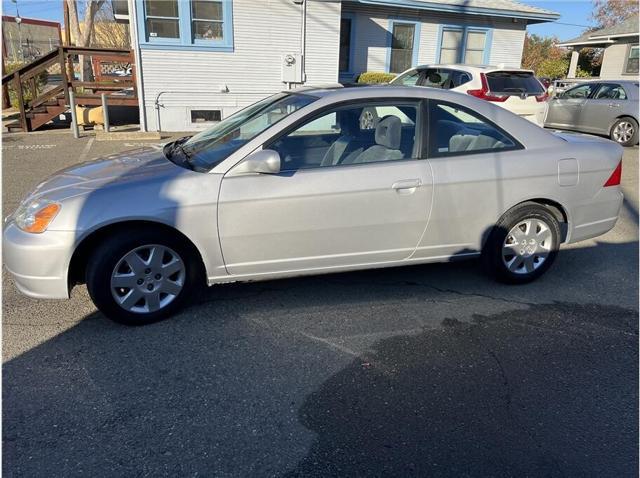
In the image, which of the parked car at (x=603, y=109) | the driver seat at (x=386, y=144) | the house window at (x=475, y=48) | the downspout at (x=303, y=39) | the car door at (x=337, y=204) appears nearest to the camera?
the car door at (x=337, y=204)

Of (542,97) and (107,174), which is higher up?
(542,97)

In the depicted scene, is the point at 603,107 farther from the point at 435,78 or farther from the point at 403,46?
the point at 403,46

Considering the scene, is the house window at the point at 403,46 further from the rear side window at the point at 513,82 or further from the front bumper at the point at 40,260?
the front bumper at the point at 40,260

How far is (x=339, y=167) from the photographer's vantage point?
3.51 metres

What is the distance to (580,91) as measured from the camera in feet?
43.2

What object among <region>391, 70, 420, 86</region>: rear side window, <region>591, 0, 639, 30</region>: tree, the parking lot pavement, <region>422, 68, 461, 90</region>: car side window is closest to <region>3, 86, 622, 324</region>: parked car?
the parking lot pavement

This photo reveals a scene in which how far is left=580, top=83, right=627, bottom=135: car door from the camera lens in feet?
39.9

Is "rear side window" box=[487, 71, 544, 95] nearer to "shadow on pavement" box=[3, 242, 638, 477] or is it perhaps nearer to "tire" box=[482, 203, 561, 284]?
"tire" box=[482, 203, 561, 284]

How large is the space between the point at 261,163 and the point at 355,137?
0.99 m

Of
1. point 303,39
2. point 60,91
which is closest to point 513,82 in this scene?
point 303,39

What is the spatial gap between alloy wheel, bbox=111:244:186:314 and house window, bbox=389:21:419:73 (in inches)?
542

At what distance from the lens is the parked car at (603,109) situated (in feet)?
39.6

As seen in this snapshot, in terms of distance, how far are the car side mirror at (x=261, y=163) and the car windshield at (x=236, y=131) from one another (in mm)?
194

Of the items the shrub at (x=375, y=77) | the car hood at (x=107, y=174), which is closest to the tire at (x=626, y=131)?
the shrub at (x=375, y=77)
